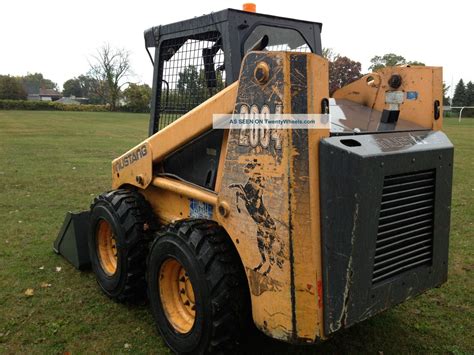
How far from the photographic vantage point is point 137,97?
2397 inches

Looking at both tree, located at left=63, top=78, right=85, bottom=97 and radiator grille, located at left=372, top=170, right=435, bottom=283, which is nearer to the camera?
radiator grille, located at left=372, top=170, right=435, bottom=283

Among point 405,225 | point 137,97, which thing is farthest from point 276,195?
point 137,97

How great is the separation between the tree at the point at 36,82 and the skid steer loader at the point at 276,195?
125315 millimetres

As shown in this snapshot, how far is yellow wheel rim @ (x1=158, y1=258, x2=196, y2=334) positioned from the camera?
3232mm

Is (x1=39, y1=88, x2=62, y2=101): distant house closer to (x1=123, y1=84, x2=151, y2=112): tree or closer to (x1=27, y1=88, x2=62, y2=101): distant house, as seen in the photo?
(x1=27, y1=88, x2=62, y2=101): distant house

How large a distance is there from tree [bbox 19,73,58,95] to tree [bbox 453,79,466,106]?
98.8 meters

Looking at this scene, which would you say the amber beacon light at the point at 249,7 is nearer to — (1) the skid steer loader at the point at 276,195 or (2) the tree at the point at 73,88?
(1) the skid steer loader at the point at 276,195

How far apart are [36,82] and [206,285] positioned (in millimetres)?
136018

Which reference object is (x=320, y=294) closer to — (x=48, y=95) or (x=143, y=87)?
(x=143, y=87)

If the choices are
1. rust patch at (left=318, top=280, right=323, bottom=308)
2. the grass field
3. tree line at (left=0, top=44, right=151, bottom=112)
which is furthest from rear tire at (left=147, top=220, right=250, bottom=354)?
tree line at (left=0, top=44, right=151, bottom=112)

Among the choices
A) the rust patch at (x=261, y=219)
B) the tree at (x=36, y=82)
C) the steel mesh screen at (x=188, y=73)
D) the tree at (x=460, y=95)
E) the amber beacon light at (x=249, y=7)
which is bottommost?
the tree at (x=460, y=95)

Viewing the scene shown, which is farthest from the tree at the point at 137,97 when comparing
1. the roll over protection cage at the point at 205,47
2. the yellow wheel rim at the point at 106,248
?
the roll over protection cage at the point at 205,47

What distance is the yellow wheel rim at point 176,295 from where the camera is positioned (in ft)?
10.6

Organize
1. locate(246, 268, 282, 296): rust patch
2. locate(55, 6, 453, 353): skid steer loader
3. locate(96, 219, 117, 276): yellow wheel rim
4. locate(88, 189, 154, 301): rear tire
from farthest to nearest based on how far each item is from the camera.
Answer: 1. locate(96, 219, 117, 276): yellow wheel rim
2. locate(88, 189, 154, 301): rear tire
3. locate(246, 268, 282, 296): rust patch
4. locate(55, 6, 453, 353): skid steer loader
